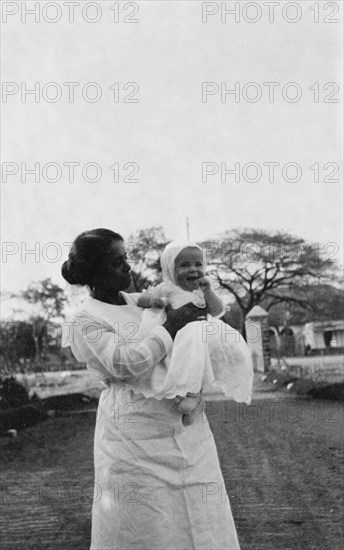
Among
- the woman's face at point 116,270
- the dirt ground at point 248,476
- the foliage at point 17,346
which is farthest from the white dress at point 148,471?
the foliage at point 17,346

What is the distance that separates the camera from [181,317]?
1.66 meters

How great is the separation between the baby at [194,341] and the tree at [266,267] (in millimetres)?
3264

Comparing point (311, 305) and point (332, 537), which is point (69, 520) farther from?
point (311, 305)

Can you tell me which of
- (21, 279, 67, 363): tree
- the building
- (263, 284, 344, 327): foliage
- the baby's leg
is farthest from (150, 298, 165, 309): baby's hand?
the building

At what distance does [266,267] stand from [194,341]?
515 cm

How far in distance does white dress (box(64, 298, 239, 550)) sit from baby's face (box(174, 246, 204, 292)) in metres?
0.16

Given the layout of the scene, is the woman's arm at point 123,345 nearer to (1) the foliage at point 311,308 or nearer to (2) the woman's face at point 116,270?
(2) the woman's face at point 116,270

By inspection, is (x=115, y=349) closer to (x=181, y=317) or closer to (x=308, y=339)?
(x=181, y=317)

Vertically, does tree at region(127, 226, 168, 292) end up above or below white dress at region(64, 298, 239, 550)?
above

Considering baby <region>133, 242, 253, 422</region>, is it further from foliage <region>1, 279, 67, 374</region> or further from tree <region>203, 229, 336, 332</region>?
foliage <region>1, 279, 67, 374</region>

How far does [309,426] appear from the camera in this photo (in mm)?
5633

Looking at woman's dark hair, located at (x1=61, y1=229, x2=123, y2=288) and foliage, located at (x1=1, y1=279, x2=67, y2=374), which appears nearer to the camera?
woman's dark hair, located at (x1=61, y1=229, x2=123, y2=288)

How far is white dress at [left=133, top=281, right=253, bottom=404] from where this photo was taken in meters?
1.58

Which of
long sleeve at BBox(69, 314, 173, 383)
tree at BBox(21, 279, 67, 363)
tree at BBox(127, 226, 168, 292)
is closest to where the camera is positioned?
long sleeve at BBox(69, 314, 173, 383)
